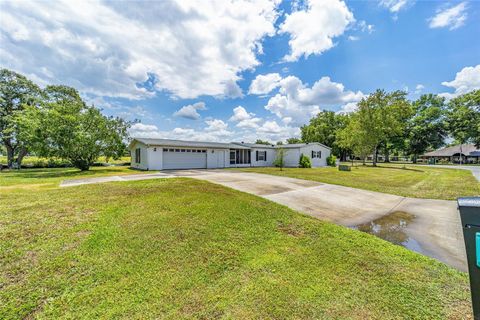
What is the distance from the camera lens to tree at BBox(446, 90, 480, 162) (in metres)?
34.7

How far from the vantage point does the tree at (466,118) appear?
34719 mm

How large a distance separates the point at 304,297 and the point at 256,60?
15978 mm

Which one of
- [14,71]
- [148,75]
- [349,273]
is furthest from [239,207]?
[14,71]

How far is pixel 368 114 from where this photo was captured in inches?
1161

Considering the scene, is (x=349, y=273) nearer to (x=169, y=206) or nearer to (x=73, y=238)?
(x=169, y=206)

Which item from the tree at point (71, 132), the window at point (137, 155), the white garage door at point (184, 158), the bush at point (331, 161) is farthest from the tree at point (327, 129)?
the tree at point (71, 132)

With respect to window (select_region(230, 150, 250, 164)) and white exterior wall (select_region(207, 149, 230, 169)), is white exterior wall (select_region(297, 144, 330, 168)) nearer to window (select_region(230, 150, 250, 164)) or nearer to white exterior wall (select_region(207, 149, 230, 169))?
window (select_region(230, 150, 250, 164))

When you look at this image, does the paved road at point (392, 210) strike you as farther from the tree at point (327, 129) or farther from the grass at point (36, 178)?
the tree at point (327, 129)

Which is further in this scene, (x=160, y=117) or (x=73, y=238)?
(x=160, y=117)

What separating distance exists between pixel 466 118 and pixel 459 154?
1288 cm

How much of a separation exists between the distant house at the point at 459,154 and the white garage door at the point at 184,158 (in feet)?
177

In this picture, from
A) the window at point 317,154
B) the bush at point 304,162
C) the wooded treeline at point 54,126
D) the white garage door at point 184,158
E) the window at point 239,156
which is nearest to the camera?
the wooded treeline at point 54,126

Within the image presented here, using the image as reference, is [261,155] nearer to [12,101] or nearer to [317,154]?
[317,154]

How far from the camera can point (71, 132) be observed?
1544cm
